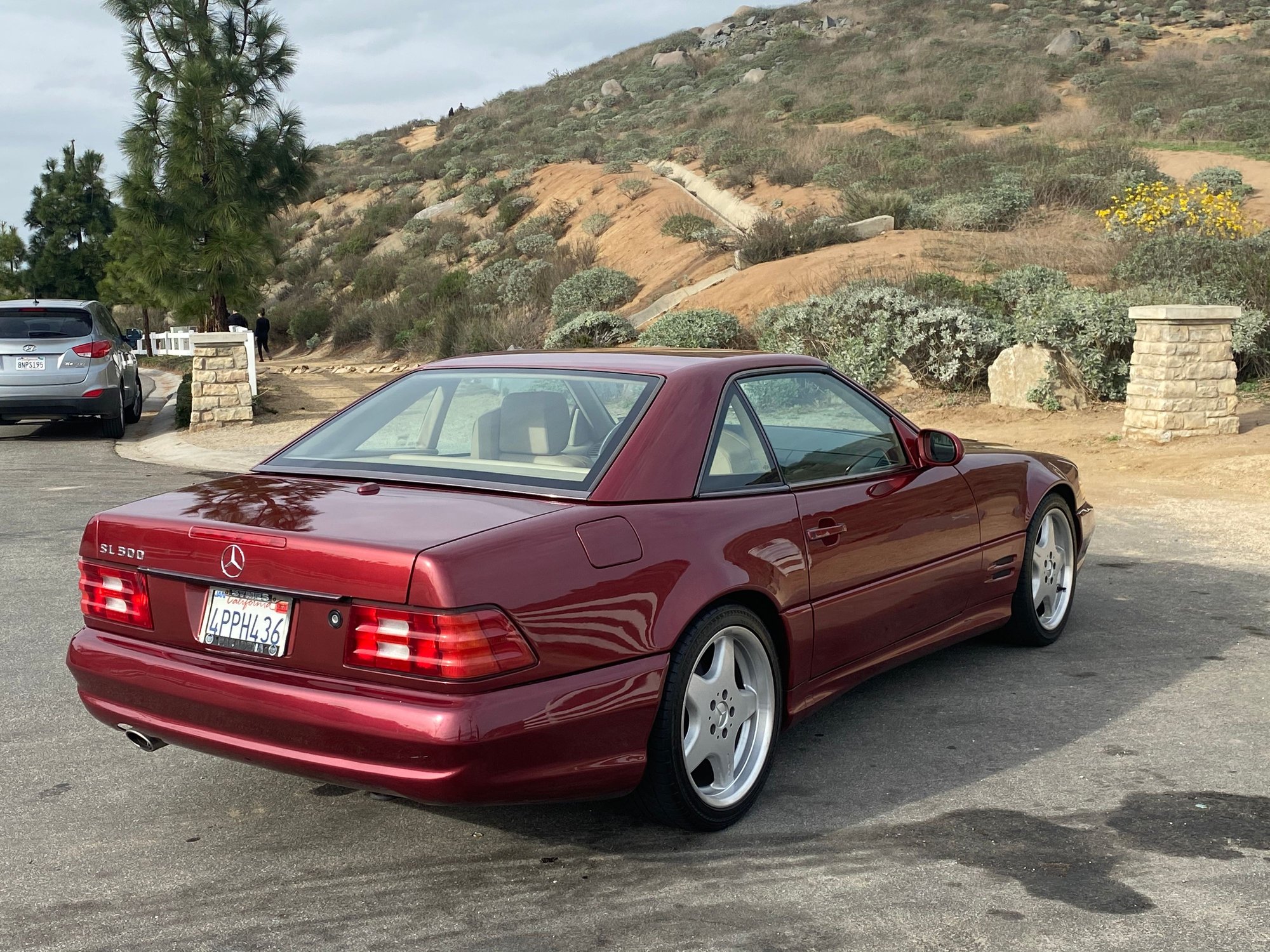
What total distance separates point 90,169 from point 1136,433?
44598 mm

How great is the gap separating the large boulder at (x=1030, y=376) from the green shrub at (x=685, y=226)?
14668 mm

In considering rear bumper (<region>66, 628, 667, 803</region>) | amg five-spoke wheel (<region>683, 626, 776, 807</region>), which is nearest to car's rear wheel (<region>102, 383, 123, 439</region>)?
rear bumper (<region>66, 628, 667, 803</region>)

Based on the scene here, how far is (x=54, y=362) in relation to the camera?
1530 cm

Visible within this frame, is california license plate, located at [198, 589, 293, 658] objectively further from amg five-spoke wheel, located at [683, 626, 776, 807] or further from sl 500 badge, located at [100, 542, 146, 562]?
amg five-spoke wheel, located at [683, 626, 776, 807]

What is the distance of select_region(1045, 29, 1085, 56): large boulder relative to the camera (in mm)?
51156

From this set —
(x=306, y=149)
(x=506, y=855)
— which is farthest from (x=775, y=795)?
(x=306, y=149)

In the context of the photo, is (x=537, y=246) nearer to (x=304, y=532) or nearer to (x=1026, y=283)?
(x=1026, y=283)

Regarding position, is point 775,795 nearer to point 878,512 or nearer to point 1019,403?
point 878,512

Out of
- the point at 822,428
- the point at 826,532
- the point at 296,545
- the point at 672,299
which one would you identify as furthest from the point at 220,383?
the point at 296,545

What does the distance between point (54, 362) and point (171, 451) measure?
1.86 m

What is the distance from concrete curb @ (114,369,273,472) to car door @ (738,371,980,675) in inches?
295

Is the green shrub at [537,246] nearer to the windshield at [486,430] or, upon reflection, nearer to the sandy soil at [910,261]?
the sandy soil at [910,261]

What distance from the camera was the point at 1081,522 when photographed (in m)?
6.29

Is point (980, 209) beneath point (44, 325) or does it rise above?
above
